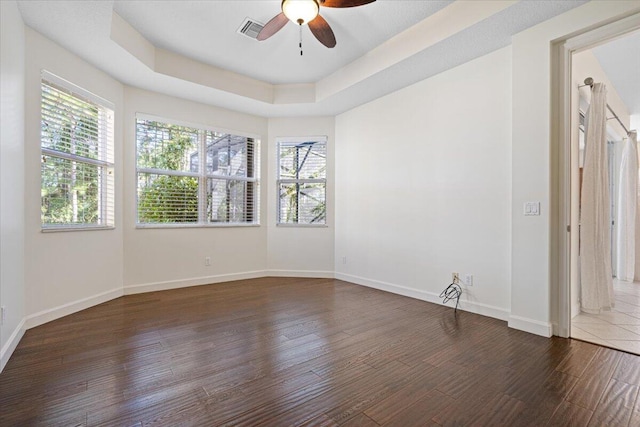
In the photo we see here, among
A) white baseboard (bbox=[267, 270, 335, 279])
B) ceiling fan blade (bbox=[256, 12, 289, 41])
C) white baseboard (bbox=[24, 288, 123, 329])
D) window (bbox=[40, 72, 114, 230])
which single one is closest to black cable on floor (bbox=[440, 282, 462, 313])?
white baseboard (bbox=[267, 270, 335, 279])

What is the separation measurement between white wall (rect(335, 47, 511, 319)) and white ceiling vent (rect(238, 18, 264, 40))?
6.37 feet

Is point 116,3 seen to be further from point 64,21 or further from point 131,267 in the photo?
point 131,267

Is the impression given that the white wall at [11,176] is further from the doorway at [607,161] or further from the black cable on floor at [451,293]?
the doorway at [607,161]

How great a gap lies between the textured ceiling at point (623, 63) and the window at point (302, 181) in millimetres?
3594

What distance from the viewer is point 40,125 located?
294cm

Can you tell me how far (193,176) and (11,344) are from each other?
2.77 meters

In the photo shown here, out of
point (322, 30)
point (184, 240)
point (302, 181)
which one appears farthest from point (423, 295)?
point (184, 240)

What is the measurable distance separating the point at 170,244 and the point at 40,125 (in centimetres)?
198

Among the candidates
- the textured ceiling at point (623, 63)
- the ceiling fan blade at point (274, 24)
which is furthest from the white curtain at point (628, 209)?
the ceiling fan blade at point (274, 24)

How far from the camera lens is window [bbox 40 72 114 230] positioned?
3.06 metres

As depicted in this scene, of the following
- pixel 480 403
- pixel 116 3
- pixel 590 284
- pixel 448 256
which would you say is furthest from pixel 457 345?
pixel 116 3

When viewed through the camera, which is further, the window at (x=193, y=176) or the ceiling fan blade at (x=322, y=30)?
the window at (x=193, y=176)

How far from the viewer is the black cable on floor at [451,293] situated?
3459 mm

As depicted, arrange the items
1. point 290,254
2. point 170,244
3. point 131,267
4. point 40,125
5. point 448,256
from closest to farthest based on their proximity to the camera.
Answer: point 40,125
point 448,256
point 131,267
point 170,244
point 290,254
